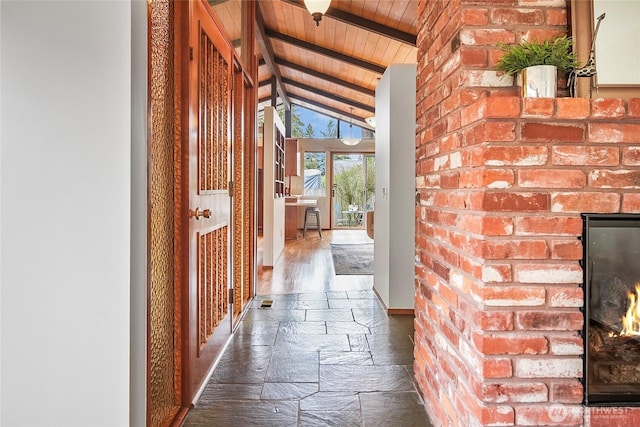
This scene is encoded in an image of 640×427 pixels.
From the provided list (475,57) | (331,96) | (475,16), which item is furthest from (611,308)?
(331,96)

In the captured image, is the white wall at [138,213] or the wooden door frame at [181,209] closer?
the white wall at [138,213]

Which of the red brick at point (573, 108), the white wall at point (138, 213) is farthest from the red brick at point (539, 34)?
the white wall at point (138, 213)

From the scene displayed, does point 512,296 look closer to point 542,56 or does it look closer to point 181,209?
point 542,56

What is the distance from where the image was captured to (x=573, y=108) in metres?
Result: 1.28

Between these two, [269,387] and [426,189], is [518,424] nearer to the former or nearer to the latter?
[426,189]

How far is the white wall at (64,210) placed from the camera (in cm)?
122

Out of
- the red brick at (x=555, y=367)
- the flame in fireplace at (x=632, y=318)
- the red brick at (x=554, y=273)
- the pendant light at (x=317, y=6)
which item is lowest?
the red brick at (x=555, y=367)

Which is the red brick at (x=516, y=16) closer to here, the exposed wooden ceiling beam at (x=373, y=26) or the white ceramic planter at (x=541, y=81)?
the white ceramic planter at (x=541, y=81)

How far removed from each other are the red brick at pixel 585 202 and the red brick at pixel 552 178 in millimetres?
29

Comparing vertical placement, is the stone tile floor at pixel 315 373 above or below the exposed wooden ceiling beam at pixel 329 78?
below

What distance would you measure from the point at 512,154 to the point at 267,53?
653 cm

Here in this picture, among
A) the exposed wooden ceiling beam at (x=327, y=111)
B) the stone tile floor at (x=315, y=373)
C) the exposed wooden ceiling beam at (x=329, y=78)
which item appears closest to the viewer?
the stone tile floor at (x=315, y=373)

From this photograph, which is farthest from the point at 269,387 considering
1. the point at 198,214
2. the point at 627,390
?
the point at 627,390

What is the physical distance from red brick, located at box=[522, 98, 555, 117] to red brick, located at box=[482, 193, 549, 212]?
A: 0.23 metres
